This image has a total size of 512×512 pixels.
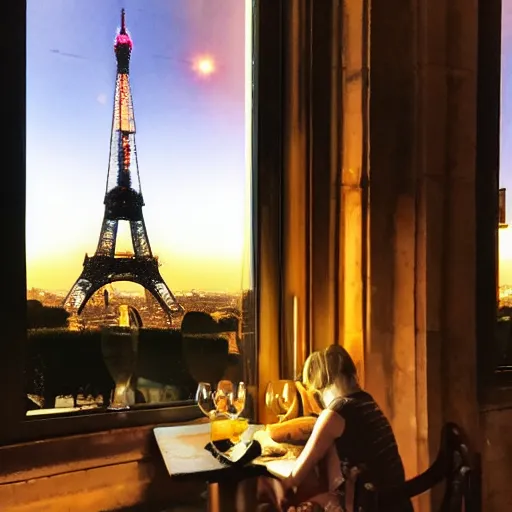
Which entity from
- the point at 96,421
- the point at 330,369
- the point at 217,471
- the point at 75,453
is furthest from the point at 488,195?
Answer: the point at 75,453

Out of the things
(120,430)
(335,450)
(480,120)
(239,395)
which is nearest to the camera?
(335,450)

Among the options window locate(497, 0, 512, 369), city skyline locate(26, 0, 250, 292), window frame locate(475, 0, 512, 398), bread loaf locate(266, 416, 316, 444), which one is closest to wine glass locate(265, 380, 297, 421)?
bread loaf locate(266, 416, 316, 444)

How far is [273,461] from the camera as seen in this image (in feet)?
6.93

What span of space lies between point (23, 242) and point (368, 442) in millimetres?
1668

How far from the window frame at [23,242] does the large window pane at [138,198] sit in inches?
3.0

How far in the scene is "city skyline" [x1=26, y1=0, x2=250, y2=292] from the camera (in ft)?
8.81

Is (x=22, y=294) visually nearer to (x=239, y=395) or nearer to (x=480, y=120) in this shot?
(x=239, y=395)

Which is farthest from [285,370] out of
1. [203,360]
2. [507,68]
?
[507,68]

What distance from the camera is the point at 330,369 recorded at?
2230 millimetres

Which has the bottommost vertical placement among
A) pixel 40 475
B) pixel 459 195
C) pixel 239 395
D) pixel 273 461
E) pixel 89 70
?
pixel 40 475

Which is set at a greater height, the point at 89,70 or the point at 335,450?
the point at 89,70

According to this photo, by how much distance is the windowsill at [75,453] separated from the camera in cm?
243

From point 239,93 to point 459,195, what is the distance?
1.27 metres

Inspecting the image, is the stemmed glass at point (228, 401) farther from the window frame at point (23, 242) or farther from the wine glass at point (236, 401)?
the window frame at point (23, 242)
